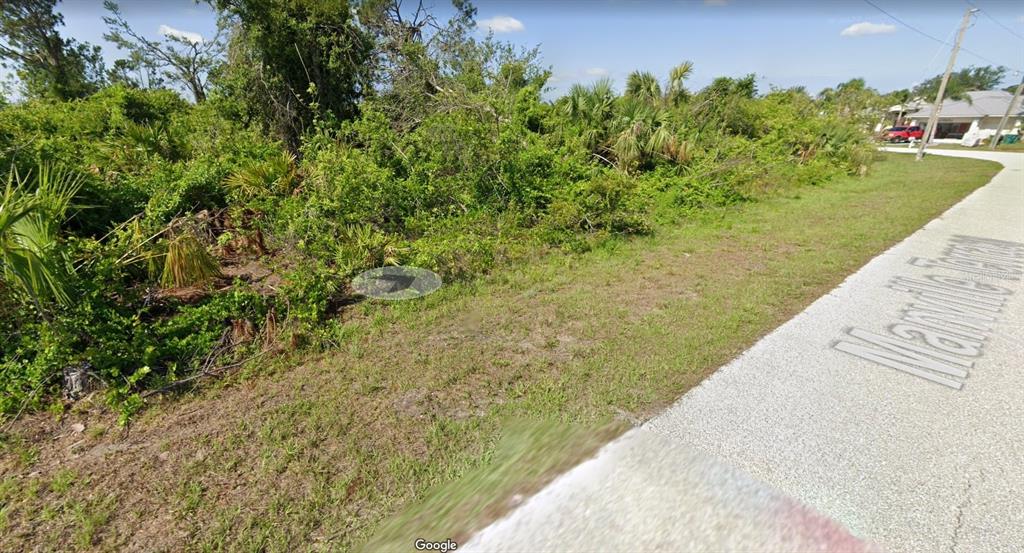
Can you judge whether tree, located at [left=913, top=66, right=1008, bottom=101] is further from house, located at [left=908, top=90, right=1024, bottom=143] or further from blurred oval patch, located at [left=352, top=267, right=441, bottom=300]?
blurred oval patch, located at [left=352, top=267, right=441, bottom=300]

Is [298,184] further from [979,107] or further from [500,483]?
[979,107]

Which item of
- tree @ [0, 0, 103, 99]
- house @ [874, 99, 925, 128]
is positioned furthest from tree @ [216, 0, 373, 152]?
house @ [874, 99, 925, 128]

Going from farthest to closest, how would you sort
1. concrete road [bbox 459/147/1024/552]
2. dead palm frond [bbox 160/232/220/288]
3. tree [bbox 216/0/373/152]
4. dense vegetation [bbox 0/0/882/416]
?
1. tree [bbox 216/0/373/152]
2. dead palm frond [bbox 160/232/220/288]
3. dense vegetation [bbox 0/0/882/416]
4. concrete road [bbox 459/147/1024/552]

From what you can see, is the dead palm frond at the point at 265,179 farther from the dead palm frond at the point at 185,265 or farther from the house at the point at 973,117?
the house at the point at 973,117

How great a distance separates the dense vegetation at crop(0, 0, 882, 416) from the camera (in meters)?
2.84

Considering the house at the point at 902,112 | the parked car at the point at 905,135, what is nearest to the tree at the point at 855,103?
the parked car at the point at 905,135

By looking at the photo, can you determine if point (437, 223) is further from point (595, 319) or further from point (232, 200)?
point (232, 200)

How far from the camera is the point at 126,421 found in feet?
8.20

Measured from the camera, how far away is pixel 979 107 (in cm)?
3875

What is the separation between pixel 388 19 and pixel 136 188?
7.17 meters

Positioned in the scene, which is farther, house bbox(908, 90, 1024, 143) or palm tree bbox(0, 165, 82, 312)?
house bbox(908, 90, 1024, 143)

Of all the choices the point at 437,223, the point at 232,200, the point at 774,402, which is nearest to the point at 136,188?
the point at 232,200

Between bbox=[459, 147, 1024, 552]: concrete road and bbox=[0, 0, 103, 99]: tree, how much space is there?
27.9m

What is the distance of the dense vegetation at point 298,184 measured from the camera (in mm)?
2836
